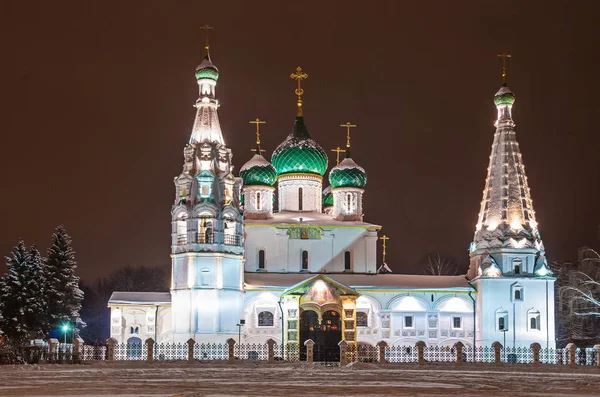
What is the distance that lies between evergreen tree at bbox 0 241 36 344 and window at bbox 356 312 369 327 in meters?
14.5

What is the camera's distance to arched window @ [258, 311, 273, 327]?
46591 mm

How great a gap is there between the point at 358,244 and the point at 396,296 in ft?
13.4

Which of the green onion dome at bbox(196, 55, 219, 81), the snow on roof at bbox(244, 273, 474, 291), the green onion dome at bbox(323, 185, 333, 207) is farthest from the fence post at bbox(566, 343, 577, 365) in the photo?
the green onion dome at bbox(323, 185, 333, 207)

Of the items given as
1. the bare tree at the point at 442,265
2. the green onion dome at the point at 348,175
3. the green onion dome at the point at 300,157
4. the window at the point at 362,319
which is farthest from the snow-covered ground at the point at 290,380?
the bare tree at the point at 442,265

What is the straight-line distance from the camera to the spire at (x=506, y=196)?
1842 inches

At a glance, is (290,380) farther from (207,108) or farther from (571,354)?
(207,108)

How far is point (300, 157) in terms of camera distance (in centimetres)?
5116

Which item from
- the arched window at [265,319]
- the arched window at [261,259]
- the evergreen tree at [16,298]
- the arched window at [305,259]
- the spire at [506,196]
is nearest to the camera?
the evergreen tree at [16,298]

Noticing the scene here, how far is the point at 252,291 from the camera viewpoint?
46.6 metres

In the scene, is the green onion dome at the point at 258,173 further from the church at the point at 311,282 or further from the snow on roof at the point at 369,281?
the snow on roof at the point at 369,281

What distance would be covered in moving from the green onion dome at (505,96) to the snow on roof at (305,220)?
8446 mm

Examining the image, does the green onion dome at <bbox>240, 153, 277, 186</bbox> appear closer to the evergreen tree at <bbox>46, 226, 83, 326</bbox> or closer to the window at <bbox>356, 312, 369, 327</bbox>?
the window at <bbox>356, 312, 369, 327</bbox>

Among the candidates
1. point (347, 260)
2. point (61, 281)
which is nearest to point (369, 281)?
point (347, 260)

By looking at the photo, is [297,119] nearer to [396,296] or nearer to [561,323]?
[396,296]
